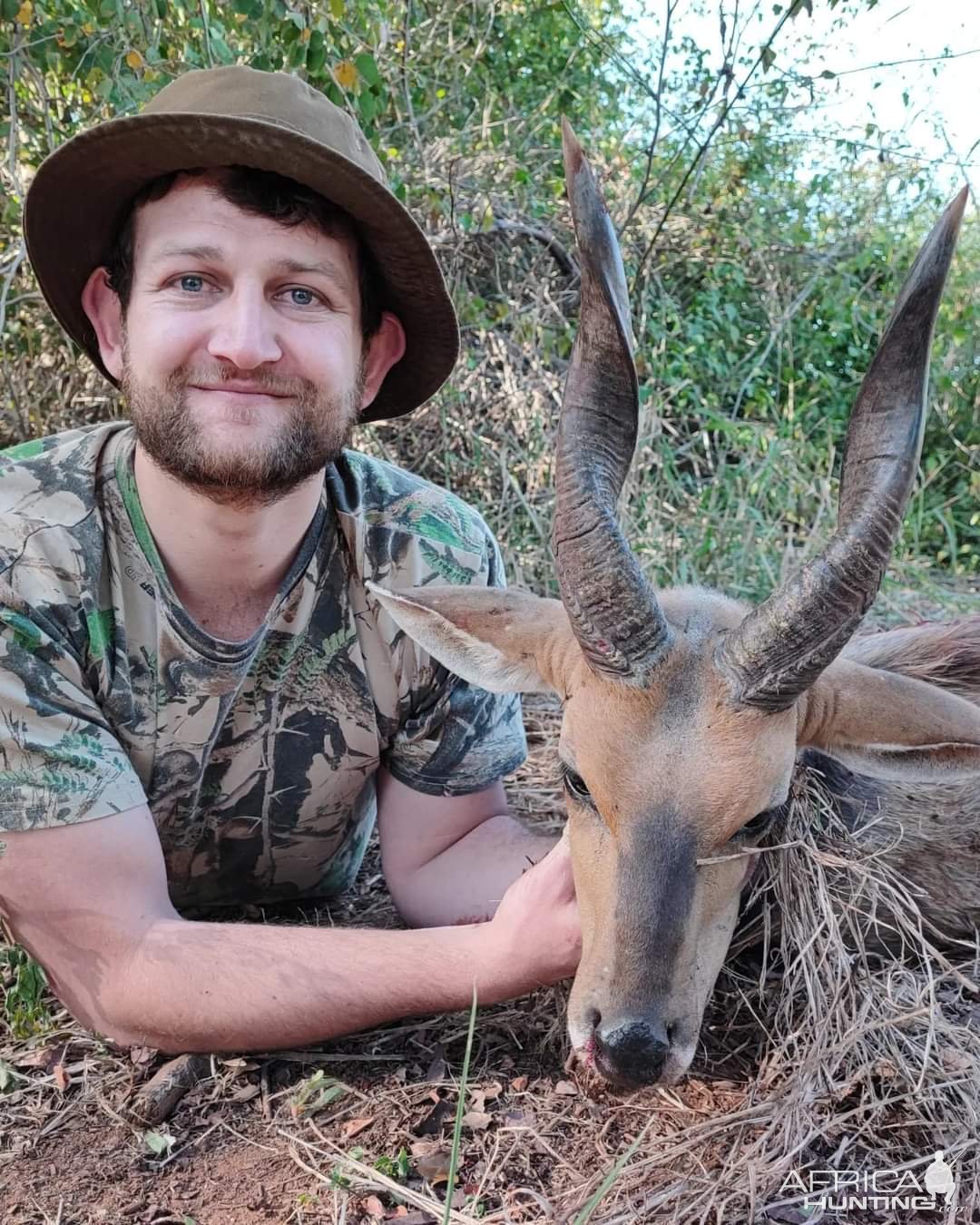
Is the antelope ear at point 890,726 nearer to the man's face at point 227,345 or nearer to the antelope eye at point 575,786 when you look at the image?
the antelope eye at point 575,786

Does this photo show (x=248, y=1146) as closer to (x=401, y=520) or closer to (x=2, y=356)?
(x=401, y=520)

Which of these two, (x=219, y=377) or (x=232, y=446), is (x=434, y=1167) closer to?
(x=232, y=446)

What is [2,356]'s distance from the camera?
701cm

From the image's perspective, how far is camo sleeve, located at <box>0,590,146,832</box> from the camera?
2881 millimetres

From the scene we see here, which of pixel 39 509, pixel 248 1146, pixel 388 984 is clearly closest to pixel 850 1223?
pixel 388 984

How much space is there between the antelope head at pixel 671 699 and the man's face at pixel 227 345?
2.99 feet

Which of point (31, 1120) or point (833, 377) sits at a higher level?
point (833, 377)

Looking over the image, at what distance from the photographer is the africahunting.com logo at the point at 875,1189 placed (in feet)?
8.14

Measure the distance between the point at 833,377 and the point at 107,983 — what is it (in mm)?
8445

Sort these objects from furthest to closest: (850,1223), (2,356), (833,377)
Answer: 1. (833,377)
2. (2,356)
3. (850,1223)

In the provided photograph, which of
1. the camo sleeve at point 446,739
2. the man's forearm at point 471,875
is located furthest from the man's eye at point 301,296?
the man's forearm at point 471,875

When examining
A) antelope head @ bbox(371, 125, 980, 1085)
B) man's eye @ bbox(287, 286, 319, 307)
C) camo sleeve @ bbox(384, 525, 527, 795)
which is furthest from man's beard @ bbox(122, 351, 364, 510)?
antelope head @ bbox(371, 125, 980, 1085)

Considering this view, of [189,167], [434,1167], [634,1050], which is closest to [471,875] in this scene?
[434,1167]

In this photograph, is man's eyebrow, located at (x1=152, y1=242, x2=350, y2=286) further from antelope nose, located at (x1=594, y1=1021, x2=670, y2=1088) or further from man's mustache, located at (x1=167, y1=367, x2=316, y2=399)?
antelope nose, located at (x1=594, y1=1021, x2=670, y2=1088)
